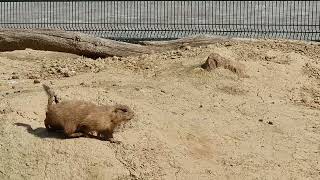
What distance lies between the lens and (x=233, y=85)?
9281 millimetres

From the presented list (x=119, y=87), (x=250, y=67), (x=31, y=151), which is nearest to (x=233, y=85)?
(x=250, y=67)

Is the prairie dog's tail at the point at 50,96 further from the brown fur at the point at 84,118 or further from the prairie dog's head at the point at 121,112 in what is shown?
the prairie dog's head at the point at 121,112

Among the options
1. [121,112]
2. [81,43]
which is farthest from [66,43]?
[121,112]

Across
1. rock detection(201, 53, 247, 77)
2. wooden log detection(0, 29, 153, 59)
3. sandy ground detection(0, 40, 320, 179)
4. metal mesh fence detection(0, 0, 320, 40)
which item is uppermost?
metal mesh fence detection(0, 0, 320, 40)

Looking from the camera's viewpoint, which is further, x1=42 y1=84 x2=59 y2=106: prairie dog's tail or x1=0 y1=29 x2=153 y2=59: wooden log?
x1=0 y1=29 x2=153 y2=59: wooden log

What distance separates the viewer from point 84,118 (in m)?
7.13

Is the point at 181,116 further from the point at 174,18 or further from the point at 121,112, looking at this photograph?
the point at 174,18

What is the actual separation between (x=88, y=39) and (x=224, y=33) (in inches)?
153

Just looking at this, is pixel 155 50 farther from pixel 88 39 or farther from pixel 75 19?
pixel 75 19

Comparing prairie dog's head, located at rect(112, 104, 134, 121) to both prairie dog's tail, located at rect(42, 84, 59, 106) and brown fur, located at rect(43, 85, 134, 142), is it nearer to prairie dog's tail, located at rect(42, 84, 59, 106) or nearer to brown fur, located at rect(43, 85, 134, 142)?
brown fur, located at rect(43, 85, 134, 142)

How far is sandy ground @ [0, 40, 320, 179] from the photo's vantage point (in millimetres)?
7109

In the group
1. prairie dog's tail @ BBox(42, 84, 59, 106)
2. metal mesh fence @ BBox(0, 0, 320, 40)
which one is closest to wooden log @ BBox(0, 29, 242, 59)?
metal mesh fence @ BBox(0, 0, 320, 40)

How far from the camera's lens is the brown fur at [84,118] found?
712 cm

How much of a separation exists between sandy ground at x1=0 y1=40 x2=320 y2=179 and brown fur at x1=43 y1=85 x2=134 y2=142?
0.47 ft
